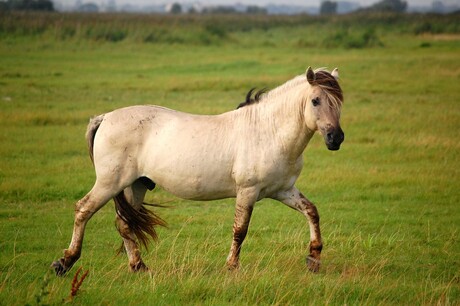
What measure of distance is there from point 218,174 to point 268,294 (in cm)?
140

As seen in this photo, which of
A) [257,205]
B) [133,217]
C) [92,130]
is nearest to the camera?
[133,217]

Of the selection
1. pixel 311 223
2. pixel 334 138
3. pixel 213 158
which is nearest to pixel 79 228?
pixel 213 158

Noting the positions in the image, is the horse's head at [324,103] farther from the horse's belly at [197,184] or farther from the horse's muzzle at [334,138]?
the horse's belly at [197,184]

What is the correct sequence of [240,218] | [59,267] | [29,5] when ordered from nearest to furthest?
1. [59,267]
2. [240,218]
3. [29,5]

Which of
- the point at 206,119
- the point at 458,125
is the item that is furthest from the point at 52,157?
the point at 458,125

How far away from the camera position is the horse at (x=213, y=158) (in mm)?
6742

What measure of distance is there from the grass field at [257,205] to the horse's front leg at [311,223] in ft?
0.48

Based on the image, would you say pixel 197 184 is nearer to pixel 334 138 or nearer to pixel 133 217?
pixel 133 217

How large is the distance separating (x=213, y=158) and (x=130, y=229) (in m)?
1.10

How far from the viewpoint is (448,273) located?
23.1 ft

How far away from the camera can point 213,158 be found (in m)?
6.83

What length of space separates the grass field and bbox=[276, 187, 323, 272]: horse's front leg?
0.15 m

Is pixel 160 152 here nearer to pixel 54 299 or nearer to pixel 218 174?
pixel 218 174

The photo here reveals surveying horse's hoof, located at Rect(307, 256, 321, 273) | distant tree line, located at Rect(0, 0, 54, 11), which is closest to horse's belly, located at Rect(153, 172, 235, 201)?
horse's hoof, located at Rect(307, 256, 321, 273)
